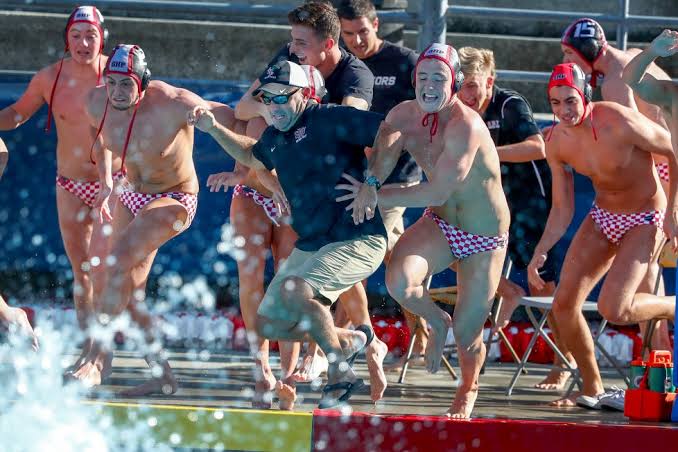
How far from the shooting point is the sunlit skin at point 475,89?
750 centimetres

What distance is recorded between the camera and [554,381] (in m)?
7.88

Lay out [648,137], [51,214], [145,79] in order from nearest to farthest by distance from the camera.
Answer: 1. [145,79]
2. [648,137]
3. [51,214]

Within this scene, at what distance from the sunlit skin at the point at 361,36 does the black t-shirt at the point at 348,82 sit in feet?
2.46

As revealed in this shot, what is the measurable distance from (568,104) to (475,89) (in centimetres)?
82

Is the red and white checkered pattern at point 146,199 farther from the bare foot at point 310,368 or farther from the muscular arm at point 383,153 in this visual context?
the muscular arm at point 383,153

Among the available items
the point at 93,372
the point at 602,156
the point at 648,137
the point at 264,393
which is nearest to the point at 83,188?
the point at 93,372

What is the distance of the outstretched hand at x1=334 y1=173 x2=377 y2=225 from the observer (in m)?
5.77

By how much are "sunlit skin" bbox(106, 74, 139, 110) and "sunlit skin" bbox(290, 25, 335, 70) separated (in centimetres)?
94

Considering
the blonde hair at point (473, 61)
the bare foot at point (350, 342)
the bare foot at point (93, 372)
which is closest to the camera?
the bare foot at point (350, 342)

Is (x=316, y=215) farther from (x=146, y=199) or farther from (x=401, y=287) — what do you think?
(x=146, y=199)

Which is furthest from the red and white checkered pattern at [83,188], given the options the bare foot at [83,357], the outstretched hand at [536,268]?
the outstretched hand at [536,268]

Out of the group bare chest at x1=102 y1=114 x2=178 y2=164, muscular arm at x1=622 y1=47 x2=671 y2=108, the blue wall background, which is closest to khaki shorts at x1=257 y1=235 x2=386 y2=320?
bare chest at x1=102 y1=114 x2=178 y2=164

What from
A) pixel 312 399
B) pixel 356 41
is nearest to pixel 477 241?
pixel 312 399

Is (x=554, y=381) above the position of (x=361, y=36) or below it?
below
